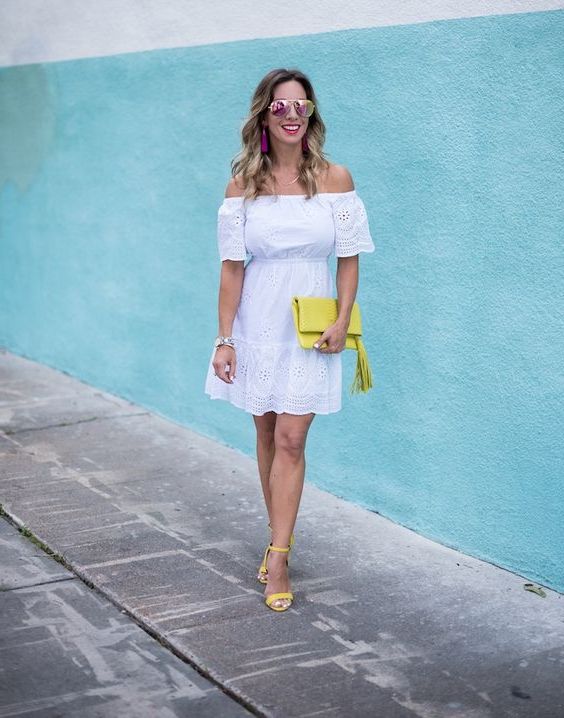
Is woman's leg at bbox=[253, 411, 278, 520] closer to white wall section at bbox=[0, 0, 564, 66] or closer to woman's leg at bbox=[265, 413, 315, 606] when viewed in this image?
woman's leg at bbox=[265, 413, 315, 606]

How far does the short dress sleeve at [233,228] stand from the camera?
12.9 ft

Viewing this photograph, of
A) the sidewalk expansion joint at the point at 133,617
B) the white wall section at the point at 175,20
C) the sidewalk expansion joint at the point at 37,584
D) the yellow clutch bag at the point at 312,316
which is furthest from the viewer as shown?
the white wall section at the point at 175,20

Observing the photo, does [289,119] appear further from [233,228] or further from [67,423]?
[67,423]

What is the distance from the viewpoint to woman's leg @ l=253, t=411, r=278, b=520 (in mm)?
4177

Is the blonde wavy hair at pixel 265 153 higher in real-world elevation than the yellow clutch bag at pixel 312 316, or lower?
higher

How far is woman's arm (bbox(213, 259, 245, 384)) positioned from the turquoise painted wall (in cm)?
96

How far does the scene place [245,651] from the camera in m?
3.64

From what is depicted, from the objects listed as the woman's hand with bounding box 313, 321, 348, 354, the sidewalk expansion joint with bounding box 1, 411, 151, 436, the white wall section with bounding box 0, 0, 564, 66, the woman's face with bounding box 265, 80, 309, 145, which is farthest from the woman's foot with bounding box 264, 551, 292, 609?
the sidewalk expansion joint with bounding box 1, 411, 151, 436

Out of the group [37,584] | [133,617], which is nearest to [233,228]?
[133,617]

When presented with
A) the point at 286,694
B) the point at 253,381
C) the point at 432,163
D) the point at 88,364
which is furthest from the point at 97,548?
the point at 88,364

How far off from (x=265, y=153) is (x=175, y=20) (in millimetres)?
2458

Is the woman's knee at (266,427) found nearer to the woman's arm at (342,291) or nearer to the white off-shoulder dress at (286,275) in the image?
the white off-shoulder dress at (286,275)

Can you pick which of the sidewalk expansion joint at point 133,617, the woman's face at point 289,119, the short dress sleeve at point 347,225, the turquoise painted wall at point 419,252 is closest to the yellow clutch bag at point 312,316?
the short dress sleeve at point 347,225

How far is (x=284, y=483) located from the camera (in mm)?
4012
